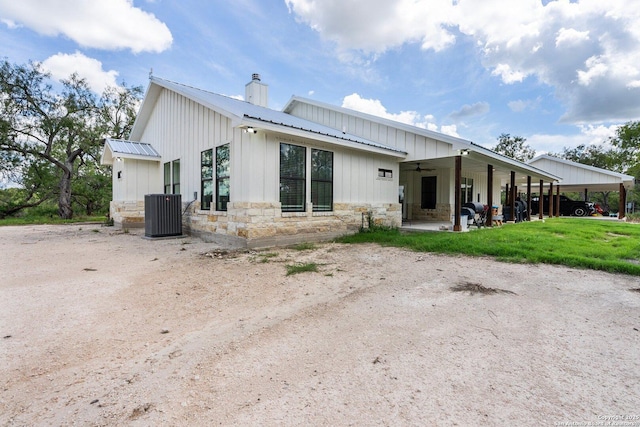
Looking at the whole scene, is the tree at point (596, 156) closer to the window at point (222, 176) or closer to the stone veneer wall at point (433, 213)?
the stone veneer wall at point (433, 213)

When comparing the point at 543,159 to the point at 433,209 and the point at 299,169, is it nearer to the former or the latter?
the point at 433,209

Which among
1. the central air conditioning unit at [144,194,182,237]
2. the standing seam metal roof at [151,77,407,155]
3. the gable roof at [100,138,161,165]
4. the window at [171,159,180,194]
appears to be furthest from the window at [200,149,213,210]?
the gable roof at [100,138,161,165]

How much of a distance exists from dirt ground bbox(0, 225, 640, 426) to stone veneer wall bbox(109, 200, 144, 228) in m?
7.39

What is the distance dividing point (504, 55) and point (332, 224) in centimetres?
1502

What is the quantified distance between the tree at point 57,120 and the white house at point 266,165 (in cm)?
746

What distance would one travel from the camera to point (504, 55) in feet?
51.1

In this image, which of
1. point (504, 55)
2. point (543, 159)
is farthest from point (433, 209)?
point (543, 159)

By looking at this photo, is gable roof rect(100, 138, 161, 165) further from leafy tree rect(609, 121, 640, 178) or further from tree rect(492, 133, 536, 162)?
tree rect(492, 133, 536, 162)

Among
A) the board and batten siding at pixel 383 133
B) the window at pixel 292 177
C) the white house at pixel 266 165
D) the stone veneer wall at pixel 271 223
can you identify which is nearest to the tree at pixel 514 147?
the white house at pixel 266 165

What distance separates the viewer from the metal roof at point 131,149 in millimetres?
10961

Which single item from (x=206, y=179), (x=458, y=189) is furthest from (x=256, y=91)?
(x=458, y=189)

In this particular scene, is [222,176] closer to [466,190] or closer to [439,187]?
[439,187]

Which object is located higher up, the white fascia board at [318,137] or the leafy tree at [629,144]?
the leafy tree at [629,144]

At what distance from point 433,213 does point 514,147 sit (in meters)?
28.0
